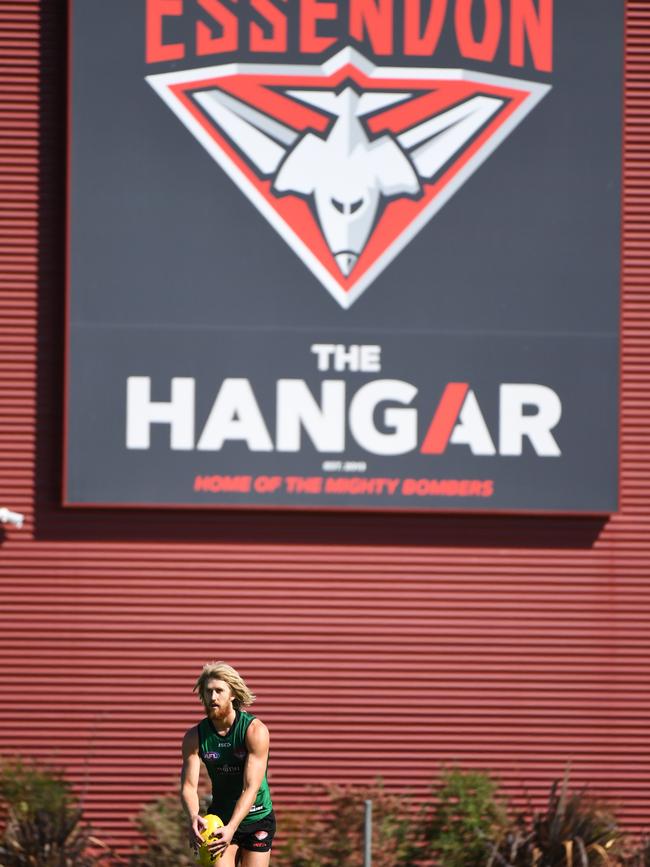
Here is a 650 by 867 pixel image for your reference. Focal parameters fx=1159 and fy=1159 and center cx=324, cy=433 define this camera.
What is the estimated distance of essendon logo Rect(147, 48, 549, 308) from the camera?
414 inches

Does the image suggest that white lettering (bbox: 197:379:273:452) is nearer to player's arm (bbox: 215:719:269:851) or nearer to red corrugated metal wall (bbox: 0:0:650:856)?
red corrugated metal wall (bbox: 0:0:650:856)

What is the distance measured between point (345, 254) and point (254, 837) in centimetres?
551

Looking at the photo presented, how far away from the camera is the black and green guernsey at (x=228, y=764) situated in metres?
6.69

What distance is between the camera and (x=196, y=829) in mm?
6520

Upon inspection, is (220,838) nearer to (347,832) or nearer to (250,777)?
(250,777)

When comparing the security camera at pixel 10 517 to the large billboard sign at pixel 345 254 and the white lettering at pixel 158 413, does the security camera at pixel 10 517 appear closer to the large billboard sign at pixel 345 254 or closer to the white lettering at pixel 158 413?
the large billboard sign at pixel 345 254

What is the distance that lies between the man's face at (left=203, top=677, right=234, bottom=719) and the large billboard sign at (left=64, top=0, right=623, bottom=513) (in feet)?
12.6

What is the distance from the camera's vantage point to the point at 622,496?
10859mm

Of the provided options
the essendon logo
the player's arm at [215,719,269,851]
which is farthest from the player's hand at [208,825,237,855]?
the essendon logo

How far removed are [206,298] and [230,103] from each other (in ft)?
5.92

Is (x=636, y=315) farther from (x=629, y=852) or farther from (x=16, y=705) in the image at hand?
(x=16, y=705)

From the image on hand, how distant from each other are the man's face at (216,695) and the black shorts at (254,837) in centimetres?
78

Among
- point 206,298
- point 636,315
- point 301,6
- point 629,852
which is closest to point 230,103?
point 301,6

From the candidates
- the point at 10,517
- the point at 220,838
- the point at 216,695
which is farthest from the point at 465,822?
the point at 10,517
